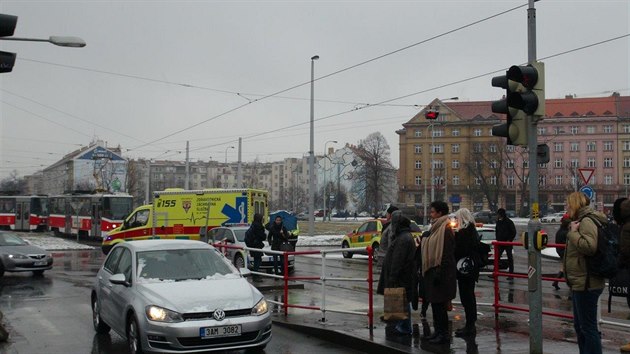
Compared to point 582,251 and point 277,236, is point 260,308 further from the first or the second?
point 277,236

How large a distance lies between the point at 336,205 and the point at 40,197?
78.0m

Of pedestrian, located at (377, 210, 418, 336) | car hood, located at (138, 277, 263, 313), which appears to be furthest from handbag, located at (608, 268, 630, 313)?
car hood, located at (138, 277, 263, 313)

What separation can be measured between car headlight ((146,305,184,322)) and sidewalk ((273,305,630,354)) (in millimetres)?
2503

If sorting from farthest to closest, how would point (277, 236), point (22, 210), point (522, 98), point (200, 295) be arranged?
point (22, 210) → point (277, 236) → point (200, 295) → point (522, 98)

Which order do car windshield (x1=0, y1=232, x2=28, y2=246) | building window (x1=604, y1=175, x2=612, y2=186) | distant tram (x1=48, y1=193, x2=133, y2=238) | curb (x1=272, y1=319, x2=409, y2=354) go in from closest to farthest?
1. curb (x1=272, y1=319, x2=409, y2=354)
2. car windshield (x1=0, y1=232, x2=28, y2=246)
3. distant tram (x1=48, y1=193, x2=133, y2=238)
4. building window (x1=604, y1=175, x2=612, y2=186)

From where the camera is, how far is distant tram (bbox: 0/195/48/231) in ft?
170

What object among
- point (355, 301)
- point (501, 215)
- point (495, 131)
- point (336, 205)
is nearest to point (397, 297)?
point (495, 131)

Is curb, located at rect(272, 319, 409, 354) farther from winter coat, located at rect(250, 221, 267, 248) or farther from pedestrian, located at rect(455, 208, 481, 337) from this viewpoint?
winter coat, located at rect(250, 221, 267, 248)

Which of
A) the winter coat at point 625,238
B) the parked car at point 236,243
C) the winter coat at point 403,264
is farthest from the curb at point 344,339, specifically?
the parked car at point 236,243

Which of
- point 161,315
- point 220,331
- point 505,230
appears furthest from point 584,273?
point 505,230

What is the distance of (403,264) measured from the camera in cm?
878

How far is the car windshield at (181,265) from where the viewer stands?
29.0 ft

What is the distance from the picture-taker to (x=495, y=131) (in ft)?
26.8

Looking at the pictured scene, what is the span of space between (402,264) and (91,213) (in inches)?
1433
